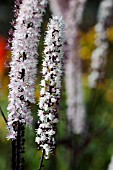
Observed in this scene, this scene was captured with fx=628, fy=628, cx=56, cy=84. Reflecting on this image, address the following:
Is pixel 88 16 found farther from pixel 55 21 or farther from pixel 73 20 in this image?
pixel 55 21

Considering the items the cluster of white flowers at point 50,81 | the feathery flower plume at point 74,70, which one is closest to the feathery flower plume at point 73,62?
the feathery flower plume at point 74,70

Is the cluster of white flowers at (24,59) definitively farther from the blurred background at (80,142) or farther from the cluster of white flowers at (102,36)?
the cluster of white flowers at (102,36)

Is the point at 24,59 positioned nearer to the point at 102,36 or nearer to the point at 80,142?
the point at 102,36

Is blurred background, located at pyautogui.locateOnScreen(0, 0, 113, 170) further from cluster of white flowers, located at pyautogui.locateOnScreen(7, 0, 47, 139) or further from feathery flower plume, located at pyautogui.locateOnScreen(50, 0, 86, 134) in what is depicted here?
cluster of white flowers, located at pyautogui.locateOnScreen(7, 0, 47, 139)

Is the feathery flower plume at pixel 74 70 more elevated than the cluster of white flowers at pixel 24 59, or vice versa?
the feathery flower plume at pixel 74 70

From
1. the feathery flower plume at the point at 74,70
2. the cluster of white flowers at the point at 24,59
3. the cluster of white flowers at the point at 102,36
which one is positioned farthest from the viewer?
the cluster of white flowers at the point at 102,36

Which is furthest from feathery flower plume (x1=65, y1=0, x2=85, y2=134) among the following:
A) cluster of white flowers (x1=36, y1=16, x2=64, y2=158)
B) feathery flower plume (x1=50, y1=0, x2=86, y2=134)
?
cluster of white flowers (x1=36, y1=16, x2=64, y2=158)
